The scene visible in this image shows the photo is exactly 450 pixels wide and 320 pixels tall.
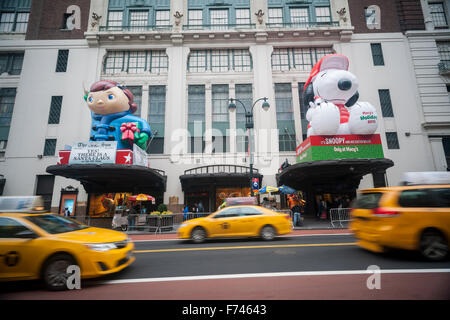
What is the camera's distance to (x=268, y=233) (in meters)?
8.07

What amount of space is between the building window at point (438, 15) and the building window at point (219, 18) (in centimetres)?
2284

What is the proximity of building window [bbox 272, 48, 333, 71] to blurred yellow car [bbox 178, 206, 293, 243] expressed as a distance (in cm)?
1892

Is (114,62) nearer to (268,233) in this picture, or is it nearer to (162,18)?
(162,18)

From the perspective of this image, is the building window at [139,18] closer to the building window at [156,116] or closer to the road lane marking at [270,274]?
the building window at [156,116]

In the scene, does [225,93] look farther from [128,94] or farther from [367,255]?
[367,255]

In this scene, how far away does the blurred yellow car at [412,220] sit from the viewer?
4.49 metres

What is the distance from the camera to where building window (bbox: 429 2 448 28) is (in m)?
22.5

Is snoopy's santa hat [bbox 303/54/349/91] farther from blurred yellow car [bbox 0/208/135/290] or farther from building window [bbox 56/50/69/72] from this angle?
building window [bbox 56/50/69/72]

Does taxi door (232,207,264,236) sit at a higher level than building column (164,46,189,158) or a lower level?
lower

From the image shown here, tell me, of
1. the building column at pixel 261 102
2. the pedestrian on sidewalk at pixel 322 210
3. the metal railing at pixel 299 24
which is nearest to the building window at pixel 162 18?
the building column at pixel 261 102

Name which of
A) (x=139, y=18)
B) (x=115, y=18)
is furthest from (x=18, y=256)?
(x=115, y=18)

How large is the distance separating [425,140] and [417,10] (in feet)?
49.3

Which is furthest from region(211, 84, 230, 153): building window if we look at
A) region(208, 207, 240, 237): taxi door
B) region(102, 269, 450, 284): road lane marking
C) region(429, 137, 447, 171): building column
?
region(429, 137, 447, 171): building column
